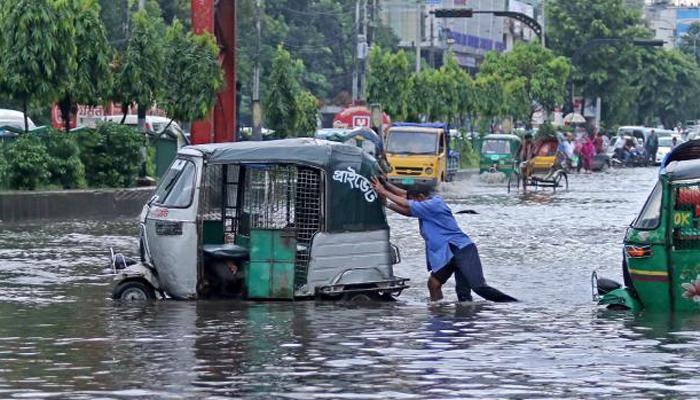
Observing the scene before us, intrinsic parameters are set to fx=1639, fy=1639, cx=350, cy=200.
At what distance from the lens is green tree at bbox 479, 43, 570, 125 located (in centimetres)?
8544

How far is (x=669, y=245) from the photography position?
1460 centimetres

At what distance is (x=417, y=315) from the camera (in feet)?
50.1

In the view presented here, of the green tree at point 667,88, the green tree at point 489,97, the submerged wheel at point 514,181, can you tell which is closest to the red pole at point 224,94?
the submerged wheel at point 514,181

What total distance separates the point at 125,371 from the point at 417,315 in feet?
15.0

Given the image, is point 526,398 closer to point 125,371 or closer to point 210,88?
point 125,371

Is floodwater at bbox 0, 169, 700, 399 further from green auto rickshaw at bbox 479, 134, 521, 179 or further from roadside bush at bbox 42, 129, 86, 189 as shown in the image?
green auto rickshaw at bbox 479, 134, 521, 179

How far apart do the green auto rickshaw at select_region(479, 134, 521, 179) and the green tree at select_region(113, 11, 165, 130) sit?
23.6 m

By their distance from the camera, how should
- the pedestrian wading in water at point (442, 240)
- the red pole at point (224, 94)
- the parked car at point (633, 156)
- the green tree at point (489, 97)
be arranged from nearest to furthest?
the pedestrian wading in water at point (442, 240) < the red pole at point (224, 94) < the green tree at point (489, 97) < the parked car at point (633, 156)

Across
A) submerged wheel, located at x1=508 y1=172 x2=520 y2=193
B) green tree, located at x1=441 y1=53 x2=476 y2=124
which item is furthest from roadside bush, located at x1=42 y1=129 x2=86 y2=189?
green tree, located at x1=441 y1=53 x2=476 y2=124

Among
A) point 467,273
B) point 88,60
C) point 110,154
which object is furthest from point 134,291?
point 88,60

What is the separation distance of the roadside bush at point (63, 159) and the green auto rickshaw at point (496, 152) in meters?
28.2

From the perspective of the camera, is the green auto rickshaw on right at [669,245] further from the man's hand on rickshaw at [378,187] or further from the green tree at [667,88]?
the green tree at [667,88]

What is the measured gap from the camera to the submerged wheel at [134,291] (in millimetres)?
16172

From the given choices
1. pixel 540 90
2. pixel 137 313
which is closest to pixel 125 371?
pixel 137 313
